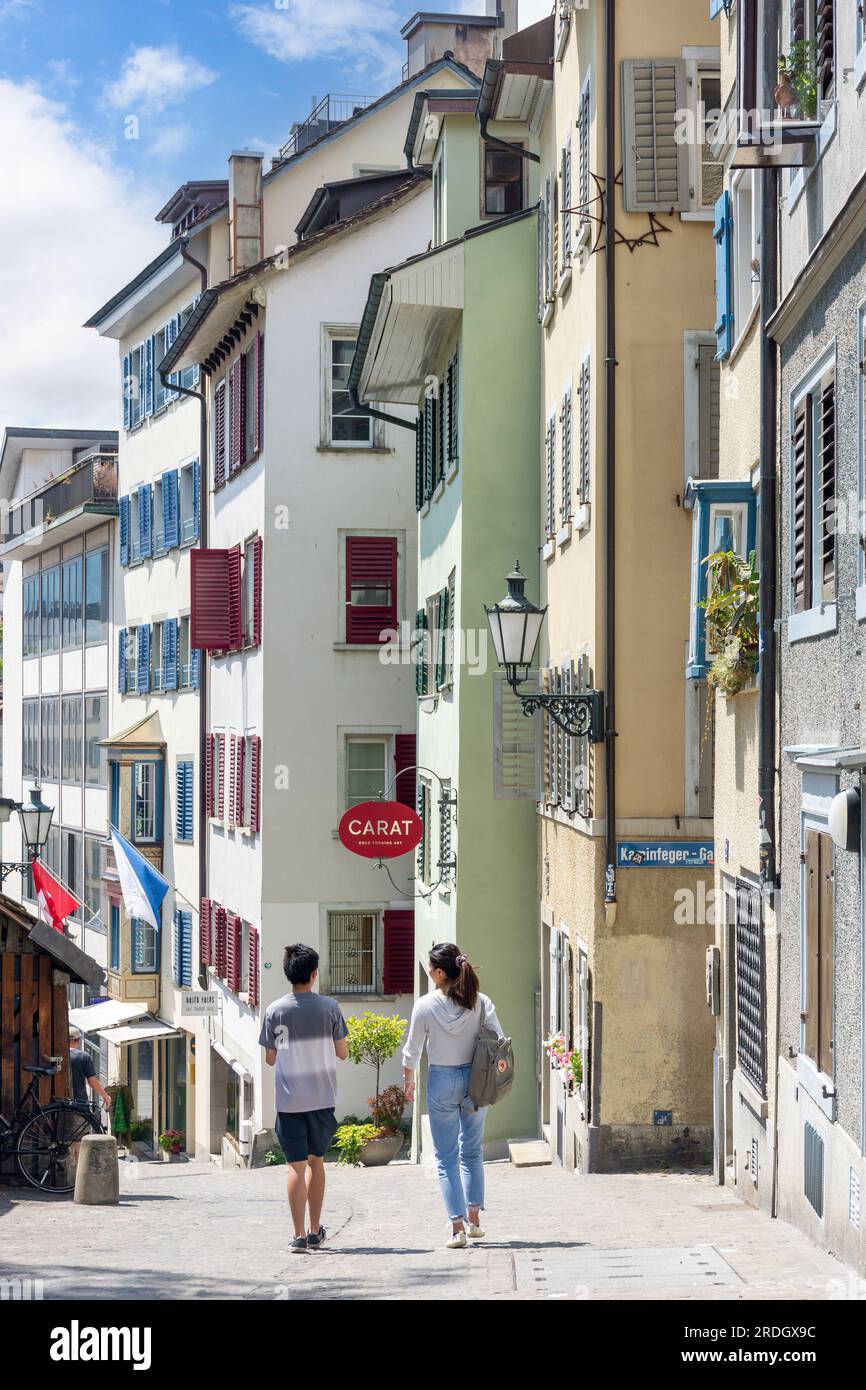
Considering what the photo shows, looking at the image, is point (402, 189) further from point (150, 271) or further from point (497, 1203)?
point (497, 1203)

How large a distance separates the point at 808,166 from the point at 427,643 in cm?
1666

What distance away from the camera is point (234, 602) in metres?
33.3

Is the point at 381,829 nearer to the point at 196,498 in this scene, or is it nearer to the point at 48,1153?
the point at 48,1153

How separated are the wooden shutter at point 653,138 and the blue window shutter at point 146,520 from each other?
83.7ft

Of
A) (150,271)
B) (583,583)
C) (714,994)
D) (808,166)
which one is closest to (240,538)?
(150,271)

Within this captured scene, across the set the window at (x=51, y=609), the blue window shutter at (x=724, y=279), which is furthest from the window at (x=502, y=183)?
the window at (x=51, y=609)

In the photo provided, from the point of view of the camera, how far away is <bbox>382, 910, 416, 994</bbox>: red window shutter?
99.2ft

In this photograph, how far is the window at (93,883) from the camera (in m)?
44.8

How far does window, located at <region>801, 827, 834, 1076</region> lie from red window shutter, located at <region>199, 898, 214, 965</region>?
24614 millimetres

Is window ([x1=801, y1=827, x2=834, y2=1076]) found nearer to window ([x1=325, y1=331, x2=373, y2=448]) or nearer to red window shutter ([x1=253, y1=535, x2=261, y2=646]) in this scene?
window ([x1=325, y1=331, x2=373, y2=448])

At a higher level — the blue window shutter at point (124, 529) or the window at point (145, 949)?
the blue window shutter at point (124, 529)

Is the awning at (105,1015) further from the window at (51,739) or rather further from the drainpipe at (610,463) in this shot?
the drainpipe at (610,463)

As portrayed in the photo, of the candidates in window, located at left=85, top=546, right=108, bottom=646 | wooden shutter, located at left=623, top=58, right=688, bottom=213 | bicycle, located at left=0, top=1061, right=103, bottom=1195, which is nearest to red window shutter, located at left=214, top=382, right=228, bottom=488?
window, located at left=85, top=546, right=108, bottom=646

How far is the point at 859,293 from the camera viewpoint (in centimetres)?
951
